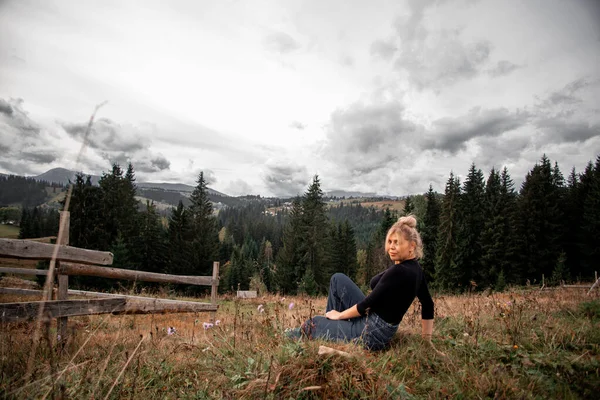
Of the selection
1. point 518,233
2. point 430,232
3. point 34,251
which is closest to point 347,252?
point 430,232

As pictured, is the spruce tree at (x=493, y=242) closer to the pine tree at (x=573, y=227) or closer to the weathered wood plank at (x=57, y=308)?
the pine tree at (x=573, y=227)

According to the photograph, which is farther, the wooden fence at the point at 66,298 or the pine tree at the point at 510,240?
the pine tree at the point at 510,240

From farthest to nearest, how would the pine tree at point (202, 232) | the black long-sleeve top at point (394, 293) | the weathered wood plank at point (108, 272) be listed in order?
the pine tree at point (202, 232) < the weathered wood plank at point (108, 272) < the black long-sleeve top at point (394, 293)

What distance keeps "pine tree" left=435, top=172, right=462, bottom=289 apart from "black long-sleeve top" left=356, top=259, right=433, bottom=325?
106 ft

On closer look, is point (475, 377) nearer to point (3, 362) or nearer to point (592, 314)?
point (3, 362)

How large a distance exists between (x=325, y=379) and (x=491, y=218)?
3630cm

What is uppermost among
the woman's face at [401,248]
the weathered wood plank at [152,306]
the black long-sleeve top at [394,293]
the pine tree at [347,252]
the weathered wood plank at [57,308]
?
the woman's face at [401,248]

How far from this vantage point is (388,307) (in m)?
2.96

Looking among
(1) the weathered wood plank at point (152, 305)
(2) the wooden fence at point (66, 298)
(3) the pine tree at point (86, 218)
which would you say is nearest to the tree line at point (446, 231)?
(3) the pine tree at point (86, 218)

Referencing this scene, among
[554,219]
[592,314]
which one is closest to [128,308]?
[592,314]

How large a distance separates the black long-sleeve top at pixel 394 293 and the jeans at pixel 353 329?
9 centimetres

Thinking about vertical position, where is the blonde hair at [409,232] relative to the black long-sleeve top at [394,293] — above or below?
above

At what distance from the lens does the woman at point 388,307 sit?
290 cm

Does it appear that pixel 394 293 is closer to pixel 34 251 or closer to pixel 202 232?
pixel 34 251
